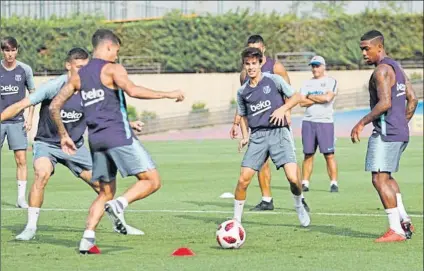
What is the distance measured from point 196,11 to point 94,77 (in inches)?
2103

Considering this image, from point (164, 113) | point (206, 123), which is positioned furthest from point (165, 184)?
point (164, 113)

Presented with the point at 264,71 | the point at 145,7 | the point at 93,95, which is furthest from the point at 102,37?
the point at 145,7

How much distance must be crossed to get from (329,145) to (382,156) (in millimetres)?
6556

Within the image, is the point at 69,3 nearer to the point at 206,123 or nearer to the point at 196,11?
the point at 196,11

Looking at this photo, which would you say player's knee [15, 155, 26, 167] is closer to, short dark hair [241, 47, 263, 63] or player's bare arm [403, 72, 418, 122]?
short dark hair [241, 47, 263, 63]

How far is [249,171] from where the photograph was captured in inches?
499

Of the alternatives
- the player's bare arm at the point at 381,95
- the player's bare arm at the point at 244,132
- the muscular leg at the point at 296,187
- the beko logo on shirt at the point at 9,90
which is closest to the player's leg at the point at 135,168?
the player's bare arm at the point at 381,95

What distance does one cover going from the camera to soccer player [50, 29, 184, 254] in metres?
10.5

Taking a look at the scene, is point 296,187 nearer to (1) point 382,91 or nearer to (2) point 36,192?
(1) point 382,91

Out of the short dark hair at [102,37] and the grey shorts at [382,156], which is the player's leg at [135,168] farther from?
the grey shorts at [382,156]

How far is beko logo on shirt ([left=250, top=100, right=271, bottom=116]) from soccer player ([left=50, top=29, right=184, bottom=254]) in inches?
95.8

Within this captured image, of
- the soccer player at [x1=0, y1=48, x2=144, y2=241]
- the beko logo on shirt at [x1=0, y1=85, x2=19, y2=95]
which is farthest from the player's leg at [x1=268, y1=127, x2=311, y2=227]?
the beko logo on shirt at [x1=0, y1=85, x2=19, y2=95]

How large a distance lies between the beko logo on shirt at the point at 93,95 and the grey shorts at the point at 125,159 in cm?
49

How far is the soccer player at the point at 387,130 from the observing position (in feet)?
38.2
